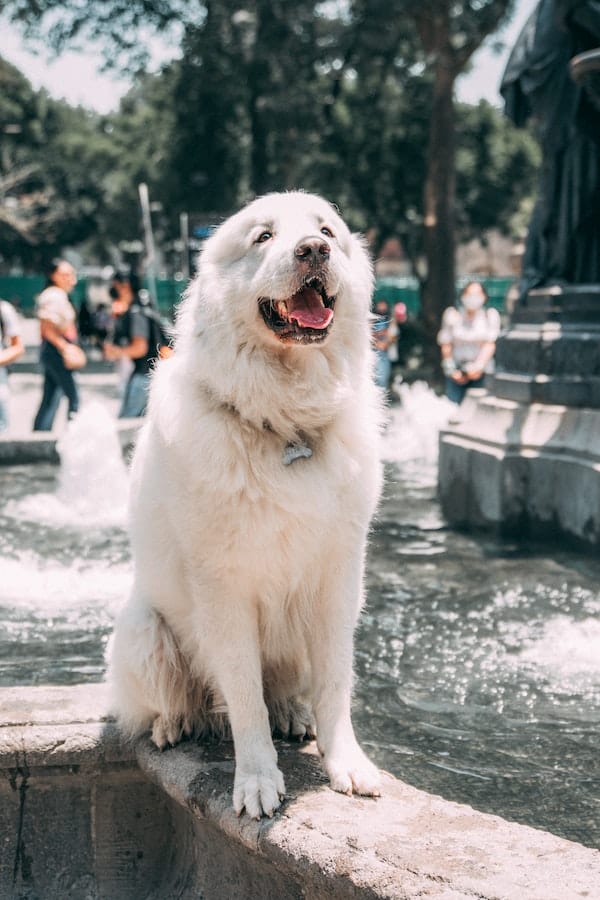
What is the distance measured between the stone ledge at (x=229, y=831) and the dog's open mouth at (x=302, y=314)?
46.9 inches

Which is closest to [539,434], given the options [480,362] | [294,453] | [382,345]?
[382,345]

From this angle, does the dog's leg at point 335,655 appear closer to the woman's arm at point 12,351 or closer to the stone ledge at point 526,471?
the stone ledge at point 526,471

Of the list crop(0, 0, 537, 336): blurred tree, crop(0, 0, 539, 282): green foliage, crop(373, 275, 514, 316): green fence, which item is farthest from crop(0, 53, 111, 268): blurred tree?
crop(373, 275, 514, 316): green fence

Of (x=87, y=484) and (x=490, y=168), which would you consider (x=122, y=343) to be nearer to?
(x=87, y=484)

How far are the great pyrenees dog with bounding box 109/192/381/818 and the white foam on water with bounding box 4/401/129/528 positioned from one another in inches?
172

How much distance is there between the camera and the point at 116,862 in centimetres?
312

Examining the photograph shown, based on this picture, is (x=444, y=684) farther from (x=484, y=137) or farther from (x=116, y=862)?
(x=484, y=137)

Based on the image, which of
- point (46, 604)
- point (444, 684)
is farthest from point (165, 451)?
point (46, 604)

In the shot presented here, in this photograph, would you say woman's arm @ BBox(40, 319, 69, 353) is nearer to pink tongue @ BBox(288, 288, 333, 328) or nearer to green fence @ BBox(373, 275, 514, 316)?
pink tongue @ BBox(288, 288, 333, 328)

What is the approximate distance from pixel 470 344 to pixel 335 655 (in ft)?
29.7

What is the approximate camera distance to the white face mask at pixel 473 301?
38.8 ft

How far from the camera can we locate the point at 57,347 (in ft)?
34.5

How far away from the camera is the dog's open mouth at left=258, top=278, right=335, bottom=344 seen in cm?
283

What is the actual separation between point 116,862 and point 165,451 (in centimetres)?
121
